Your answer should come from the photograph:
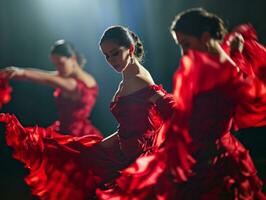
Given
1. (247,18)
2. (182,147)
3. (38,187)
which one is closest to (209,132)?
(182,147)

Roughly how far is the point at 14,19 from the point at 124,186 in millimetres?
→ 3239

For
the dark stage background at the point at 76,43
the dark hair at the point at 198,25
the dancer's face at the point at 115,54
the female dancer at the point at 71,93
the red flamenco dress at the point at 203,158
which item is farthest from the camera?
the dark stage background at the point at 76,43

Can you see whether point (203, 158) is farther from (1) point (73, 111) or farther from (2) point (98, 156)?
(1) point (73, 111)

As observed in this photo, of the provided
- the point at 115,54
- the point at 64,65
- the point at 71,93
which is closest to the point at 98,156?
the point at 115,54

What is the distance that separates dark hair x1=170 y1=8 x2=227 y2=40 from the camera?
1.77 metres

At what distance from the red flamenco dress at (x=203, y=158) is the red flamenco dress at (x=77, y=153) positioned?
36 cm

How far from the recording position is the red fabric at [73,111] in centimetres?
361

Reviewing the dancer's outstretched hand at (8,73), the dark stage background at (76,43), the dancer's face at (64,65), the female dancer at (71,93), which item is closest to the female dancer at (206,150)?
the dancer's outstretched hand at (8,73)

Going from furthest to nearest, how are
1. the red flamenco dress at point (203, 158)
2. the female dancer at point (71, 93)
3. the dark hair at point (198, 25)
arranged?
the female dancer at point (71, 93) → the dark hair at point (198, 25) → the red flamenco dress at point (203, 158)

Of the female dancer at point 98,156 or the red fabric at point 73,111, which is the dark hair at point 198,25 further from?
the red fabric at point 73,111

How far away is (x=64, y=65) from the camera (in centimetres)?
369

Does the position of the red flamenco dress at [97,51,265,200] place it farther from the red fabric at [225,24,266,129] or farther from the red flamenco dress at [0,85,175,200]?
the red flamenco dress at [0,85,175,200]

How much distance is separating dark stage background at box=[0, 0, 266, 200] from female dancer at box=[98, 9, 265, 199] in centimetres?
251

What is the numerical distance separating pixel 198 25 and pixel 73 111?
6.67 feet
